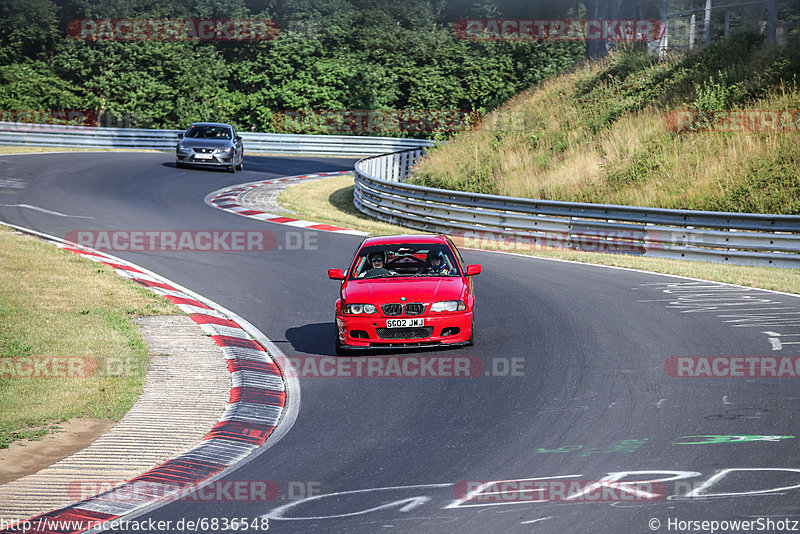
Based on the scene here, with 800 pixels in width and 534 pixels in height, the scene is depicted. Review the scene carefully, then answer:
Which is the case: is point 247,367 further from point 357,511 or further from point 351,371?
point 357,511

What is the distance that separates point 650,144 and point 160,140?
24.3m

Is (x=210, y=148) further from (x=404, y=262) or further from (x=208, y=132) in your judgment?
(x=404, y=262)

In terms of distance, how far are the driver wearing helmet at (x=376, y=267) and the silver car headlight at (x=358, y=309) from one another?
2.94 feet

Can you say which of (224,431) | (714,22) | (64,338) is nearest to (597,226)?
(64,338)

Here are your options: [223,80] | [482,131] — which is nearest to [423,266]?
[482,131]

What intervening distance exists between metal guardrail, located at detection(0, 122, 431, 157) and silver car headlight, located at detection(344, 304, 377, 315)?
3108 cm

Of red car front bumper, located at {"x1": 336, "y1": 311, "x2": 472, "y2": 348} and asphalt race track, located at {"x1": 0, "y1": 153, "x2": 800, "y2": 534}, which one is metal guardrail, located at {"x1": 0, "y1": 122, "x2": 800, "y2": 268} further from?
red car front bumper, located at {"x1": 336, "y1": 311, "x2": 472, "y2": 348}

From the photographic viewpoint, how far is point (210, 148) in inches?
1288

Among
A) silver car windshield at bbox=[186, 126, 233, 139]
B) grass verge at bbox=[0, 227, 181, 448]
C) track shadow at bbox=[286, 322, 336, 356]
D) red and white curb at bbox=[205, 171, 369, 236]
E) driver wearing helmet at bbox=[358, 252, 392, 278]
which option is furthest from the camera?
silver car windshield at bbox=[186, 126, 233, 139]

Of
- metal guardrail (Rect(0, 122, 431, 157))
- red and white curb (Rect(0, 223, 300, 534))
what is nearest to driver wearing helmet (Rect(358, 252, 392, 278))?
red and white curb (Rect(0, 223, 300, 534))

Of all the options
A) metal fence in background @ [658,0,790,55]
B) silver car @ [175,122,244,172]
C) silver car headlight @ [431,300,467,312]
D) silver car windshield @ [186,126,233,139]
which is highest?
metal fence in background @ [658,0,790,55]

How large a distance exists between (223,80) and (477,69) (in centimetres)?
1534

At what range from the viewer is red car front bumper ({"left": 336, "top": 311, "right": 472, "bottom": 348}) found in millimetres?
10734

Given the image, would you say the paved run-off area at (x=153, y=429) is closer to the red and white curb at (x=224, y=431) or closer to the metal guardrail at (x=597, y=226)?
the red and white curb at (x=224, y=431)
